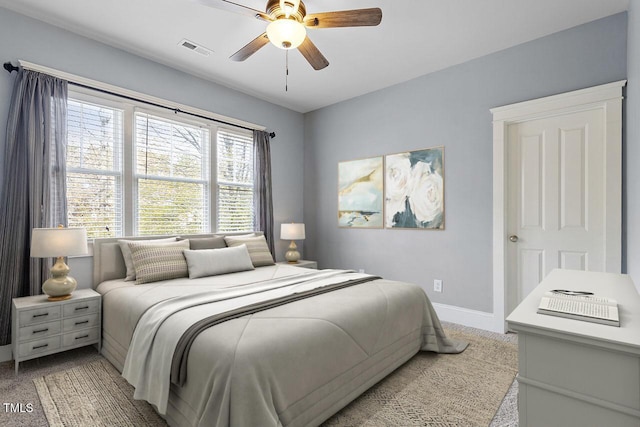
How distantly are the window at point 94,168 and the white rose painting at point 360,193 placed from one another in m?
2.66

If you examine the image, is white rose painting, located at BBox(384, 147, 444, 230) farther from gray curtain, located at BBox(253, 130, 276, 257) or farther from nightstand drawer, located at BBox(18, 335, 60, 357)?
nightstand drawer, located at BBox(18, 335, 60, 357)

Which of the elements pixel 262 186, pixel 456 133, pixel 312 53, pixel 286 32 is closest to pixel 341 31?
pixel 312 53

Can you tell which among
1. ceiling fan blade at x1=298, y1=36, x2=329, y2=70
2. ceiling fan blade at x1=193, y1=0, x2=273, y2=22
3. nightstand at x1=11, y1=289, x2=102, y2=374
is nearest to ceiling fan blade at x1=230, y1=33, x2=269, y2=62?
ceiling fan blade at x1=193, y1=0, x2=273, y2=22

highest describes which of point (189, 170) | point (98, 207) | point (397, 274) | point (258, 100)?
point (258, 100)

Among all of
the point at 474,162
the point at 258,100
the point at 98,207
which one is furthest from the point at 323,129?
the point at 98,207

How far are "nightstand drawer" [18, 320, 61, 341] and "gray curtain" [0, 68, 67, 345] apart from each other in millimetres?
384

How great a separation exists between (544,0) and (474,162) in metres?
1.43

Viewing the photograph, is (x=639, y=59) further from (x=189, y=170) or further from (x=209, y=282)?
(x=189, y=170)

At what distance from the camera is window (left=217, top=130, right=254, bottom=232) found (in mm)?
4035

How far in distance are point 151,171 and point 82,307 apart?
1450 millimetres

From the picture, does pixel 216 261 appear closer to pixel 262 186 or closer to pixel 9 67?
pixel 262 186

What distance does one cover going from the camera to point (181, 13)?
2.63 metres

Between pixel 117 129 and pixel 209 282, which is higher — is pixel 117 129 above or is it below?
above

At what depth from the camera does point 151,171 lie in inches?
133
